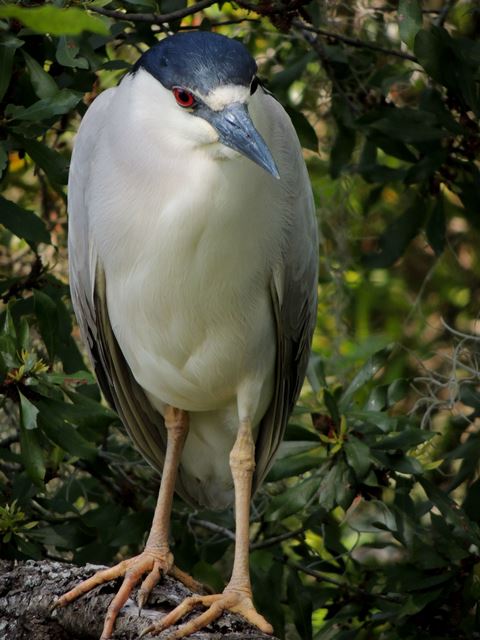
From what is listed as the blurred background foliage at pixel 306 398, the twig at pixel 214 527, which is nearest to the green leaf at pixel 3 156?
the blurred background foliage at pixel 306 398

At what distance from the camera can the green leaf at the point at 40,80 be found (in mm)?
2477

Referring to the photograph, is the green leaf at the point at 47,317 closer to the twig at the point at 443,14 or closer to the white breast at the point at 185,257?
the white breast at the point at 185,257

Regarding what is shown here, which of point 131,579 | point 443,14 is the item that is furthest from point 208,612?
point 443,14

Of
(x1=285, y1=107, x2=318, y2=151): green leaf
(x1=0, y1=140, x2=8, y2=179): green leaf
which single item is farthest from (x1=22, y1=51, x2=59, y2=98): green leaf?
(x1=285, y1=107, x2=318, y2=151): green leaf

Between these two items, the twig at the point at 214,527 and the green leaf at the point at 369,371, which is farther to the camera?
the twig at the point at 214,527

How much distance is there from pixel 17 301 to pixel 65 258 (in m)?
0.72

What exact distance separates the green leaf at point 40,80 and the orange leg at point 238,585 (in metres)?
0.99

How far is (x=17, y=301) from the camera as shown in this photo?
2863mm

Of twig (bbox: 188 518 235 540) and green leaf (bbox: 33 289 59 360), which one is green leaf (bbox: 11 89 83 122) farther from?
twig (bbox: 188 518 235 540)

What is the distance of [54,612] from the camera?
2.10 meters

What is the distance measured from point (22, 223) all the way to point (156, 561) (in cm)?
94

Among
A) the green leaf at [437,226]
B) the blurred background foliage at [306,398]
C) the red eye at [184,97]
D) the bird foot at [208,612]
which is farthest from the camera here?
the green leaf at [437,226]

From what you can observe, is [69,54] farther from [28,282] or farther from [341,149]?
[341,149]

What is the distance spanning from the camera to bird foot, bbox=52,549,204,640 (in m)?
2.09
